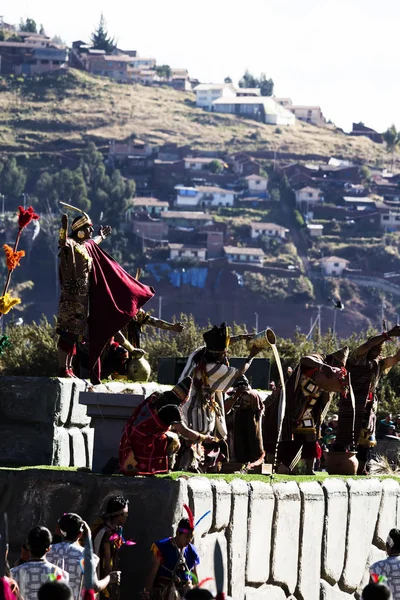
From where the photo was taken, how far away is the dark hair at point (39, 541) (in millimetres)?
7469

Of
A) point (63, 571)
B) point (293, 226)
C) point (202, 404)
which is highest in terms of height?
point (293, 226)

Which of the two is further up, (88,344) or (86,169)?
(86,169)

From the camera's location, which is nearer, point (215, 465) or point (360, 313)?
point (215, 465)

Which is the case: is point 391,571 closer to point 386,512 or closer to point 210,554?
point 210,554

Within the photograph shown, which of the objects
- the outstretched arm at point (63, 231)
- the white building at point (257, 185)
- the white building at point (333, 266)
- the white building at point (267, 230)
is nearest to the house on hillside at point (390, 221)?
the white building at point (333, 266)

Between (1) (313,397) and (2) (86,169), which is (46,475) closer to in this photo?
(1) (313,397)

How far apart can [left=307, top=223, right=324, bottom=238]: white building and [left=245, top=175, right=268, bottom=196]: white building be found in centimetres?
1080

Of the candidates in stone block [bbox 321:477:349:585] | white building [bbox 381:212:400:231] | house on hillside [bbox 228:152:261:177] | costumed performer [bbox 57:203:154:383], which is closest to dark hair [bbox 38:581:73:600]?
stone block [bbox 321:477:349:585]

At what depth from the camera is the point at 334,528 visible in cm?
1019

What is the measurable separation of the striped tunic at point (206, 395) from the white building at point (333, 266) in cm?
15869

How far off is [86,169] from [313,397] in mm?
173235

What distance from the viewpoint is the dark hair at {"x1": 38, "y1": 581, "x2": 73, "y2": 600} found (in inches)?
250

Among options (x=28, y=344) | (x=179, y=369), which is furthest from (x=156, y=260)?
(x=179, y=369)

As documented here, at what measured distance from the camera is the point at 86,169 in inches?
7219
